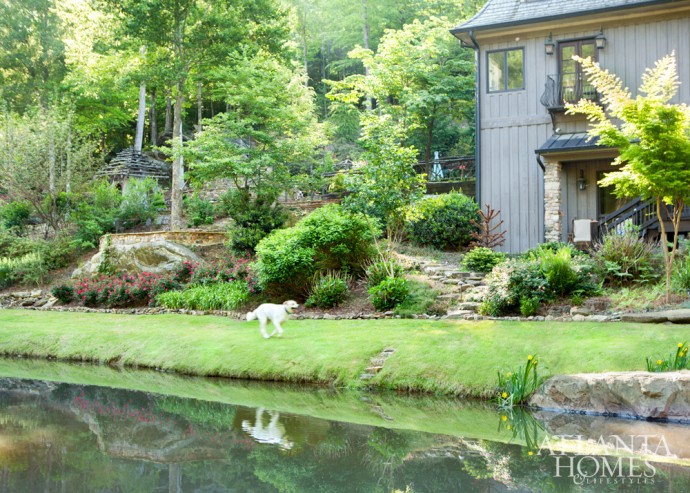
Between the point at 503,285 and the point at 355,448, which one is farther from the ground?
the point at 503,285

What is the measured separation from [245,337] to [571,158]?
1054cm

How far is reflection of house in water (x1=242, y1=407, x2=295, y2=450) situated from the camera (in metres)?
7.09

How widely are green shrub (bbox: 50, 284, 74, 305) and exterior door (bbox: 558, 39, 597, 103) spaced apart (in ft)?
49.9

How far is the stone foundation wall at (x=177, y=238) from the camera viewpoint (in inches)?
Answer: 816

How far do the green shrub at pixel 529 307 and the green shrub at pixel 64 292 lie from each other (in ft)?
44.0

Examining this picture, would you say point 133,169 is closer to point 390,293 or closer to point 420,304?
point 390,293

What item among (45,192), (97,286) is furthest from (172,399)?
(45,192)

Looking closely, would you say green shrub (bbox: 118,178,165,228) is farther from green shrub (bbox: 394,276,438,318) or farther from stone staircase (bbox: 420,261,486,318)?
green shrub (bbox: 394,276,438,318)

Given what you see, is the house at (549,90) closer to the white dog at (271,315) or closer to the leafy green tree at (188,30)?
the leafy green tree at (188,30)

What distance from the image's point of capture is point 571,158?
18250mm

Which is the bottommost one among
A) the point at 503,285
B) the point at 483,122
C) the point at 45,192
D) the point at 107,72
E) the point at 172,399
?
the point at 172,399

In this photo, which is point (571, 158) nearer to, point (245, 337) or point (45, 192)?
point (245, 337)

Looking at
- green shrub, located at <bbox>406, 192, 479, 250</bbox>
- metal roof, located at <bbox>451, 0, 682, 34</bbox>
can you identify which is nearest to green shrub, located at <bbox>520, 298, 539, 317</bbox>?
green shrub, located at <bbox>406, 192, 479, 250</bbox>

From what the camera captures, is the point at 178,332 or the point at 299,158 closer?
the point at 178,332
